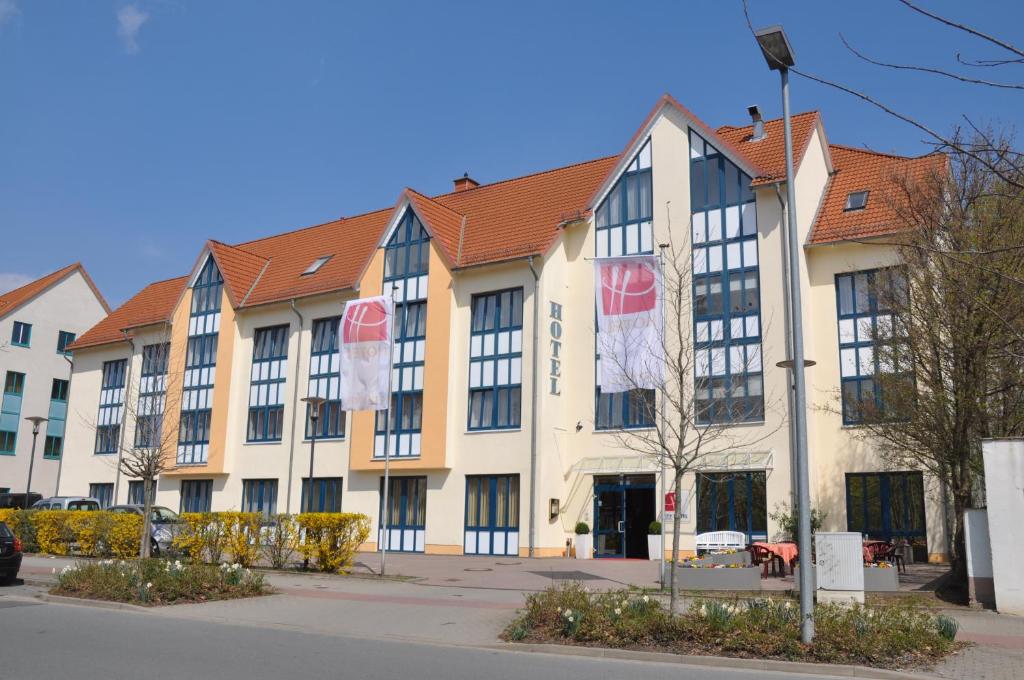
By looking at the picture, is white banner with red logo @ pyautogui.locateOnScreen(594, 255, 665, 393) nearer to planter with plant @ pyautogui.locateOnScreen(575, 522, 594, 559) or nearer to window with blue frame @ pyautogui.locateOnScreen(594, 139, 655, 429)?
window with blue frame @ pyautogui.locateOnScreen(594, 139, 655, 429)

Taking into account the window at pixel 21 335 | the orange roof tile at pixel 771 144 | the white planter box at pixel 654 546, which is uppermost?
the orange roof tile at pixel 771 144

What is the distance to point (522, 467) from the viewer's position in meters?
29.6

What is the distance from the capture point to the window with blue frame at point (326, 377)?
34906 mm

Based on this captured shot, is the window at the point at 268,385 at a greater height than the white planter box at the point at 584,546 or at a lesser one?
greater

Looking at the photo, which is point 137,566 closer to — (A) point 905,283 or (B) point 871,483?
(A) point 905,283

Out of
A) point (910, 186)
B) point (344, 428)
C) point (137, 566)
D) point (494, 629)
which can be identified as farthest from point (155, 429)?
point (910, 186)

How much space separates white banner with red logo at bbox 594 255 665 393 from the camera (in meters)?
26.1

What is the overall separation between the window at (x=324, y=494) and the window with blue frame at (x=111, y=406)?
43.2ft

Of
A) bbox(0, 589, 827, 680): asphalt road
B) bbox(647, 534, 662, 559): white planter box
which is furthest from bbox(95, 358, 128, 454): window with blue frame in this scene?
bbox(0, 589, 827, 680): asphalt road

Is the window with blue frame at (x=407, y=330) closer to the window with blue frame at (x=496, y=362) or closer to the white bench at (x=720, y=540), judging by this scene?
the window with blue frame at (x=496, y=362)

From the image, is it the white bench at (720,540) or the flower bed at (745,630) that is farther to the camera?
the white bench at (720,540)

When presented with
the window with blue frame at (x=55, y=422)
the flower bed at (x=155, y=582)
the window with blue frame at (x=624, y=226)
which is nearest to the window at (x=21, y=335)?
the window with blue frame at (x=55, y=422)

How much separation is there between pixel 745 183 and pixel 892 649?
64.7 ft

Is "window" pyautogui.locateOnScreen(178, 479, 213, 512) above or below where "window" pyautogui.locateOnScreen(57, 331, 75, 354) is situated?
below
